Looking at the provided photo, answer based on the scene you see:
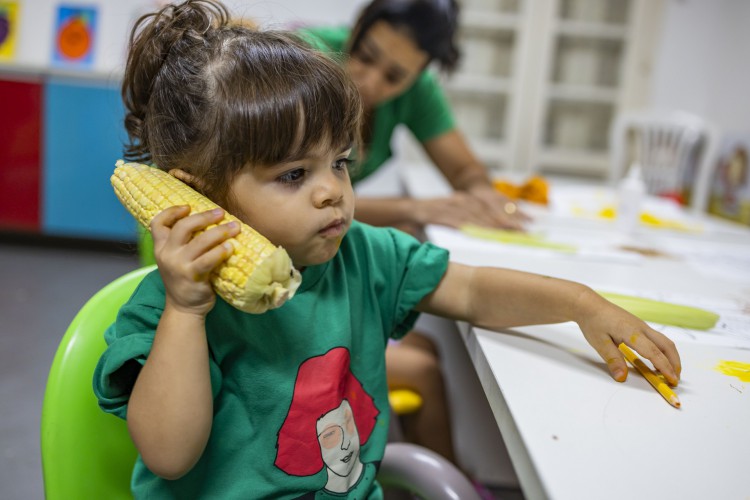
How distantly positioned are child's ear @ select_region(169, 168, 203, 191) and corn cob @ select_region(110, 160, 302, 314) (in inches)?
1.8

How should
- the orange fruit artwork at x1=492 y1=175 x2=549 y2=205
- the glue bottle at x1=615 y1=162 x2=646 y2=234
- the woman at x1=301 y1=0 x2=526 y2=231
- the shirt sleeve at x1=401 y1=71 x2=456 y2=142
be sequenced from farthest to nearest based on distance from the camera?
1. the orange fruit artwork at x1=492 y1=175 x2=549 y2=205
2. the shirt sleeve at x1=401 y1=71 x2=456 y2=142
3. the glue bottle at x1=615 y1=162 x2=646 y2=234
4. the woman at x1=301 y1=0 x2=526 y2=231

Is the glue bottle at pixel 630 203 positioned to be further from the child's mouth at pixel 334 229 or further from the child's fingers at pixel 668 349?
the child's mouth at pixel 334 229

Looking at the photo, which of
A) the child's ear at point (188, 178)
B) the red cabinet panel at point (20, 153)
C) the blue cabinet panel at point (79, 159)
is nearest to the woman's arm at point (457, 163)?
the child's ear at point (188, 178)

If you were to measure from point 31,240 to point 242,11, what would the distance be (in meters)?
3.26

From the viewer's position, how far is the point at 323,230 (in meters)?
0.66

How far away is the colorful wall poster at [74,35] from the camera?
3.64m

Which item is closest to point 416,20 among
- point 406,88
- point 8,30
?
point 406,88

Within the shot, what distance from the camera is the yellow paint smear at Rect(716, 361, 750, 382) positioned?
68cm

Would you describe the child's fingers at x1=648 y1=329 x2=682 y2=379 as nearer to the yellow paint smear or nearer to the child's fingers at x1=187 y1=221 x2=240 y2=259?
the yellow paint smear

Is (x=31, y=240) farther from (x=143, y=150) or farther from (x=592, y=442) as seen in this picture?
(x=592, y=442)

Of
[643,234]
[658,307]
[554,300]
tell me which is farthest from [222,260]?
[643,234]

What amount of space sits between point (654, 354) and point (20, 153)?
3.44 metres

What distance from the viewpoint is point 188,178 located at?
2.15 ft

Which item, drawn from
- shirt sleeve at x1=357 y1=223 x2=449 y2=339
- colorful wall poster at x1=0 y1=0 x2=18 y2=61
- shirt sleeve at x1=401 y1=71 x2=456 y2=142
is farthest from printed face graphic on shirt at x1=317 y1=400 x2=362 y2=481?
colorful wall poster at x1=0 y1=0 x2=18 y2=61
